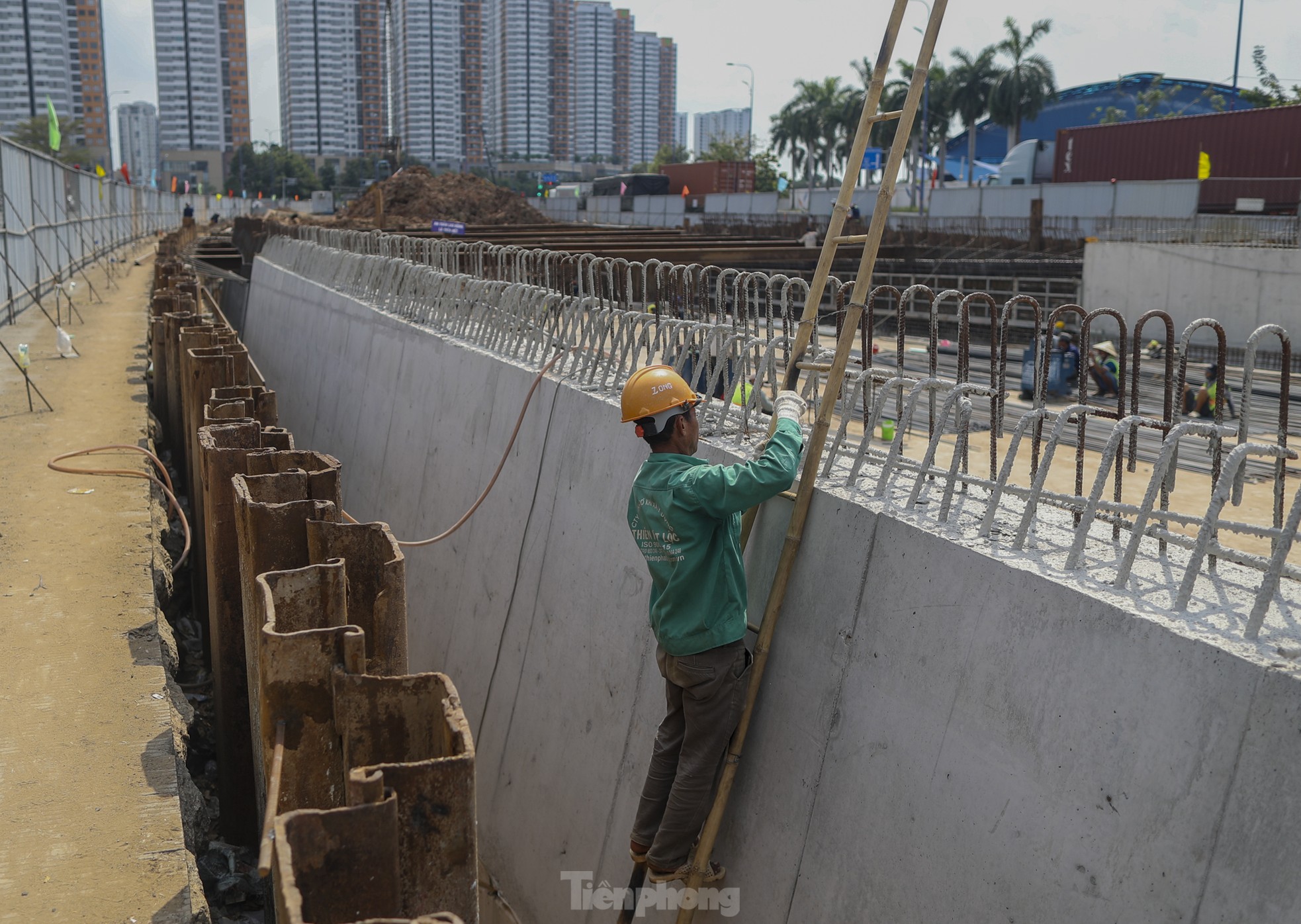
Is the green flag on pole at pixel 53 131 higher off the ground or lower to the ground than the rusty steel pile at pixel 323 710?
higher

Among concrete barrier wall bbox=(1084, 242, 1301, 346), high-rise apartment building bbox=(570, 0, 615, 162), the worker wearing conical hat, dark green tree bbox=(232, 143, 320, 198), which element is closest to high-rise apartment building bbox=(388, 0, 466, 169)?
high-rise apartment building bbox=(570, 0, 615, 162)

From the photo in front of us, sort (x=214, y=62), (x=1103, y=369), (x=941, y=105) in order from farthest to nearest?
1. (x=214, y=62)
2. (x=941, y=105)
3. (x=1103, y=369)

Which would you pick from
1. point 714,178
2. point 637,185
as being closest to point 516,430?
point 637,185

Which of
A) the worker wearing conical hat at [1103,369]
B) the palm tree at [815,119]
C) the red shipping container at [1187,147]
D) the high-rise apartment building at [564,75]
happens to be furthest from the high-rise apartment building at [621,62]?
the worker wearing conical hat at [1103,369]

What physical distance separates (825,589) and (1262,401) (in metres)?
15.2

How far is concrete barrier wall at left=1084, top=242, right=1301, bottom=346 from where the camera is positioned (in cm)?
2362

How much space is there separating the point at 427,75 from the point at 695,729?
174128mm

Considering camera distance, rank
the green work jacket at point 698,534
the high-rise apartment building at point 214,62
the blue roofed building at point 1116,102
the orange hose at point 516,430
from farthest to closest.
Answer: the high-rise apartment building at point 214,62 → the blue roofed building at point 1116,102 → the orange hose at point 516,430 → the green work jacket at point 698,534

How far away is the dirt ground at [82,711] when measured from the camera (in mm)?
4242

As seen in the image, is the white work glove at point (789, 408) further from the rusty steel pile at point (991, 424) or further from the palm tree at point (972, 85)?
the palm tree at point (972, 85)

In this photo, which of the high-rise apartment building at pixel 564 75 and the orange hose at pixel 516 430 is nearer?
the orange hose at pixel 516 430

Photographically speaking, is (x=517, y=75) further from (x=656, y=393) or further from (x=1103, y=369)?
(x=656, y=393)

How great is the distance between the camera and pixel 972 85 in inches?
3172

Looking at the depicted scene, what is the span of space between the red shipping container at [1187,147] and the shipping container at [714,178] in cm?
2356
